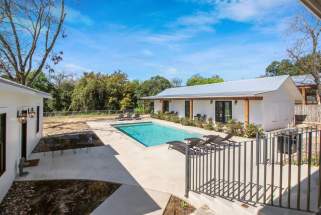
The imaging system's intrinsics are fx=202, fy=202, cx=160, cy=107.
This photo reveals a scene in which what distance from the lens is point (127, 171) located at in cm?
690

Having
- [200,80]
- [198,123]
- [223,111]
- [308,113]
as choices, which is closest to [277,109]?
[223,111]

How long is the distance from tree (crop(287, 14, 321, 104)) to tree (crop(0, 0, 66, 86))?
2102cm

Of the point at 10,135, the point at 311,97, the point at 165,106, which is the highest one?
the point at 311,97

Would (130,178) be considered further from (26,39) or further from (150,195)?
(26,39)

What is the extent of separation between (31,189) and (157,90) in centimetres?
3822

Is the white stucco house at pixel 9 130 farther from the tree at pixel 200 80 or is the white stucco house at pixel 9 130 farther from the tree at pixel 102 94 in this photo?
the tree at pixel 200 80

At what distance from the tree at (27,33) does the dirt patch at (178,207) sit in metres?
14.8

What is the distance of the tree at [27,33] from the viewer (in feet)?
46.0

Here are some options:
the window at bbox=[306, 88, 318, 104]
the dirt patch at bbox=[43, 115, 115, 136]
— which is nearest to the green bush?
the dirt patch at bbox=[43, 115, 115, 136]

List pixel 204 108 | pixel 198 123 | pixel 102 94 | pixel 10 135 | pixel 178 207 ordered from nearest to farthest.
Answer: pixel 178 207
pixel 10 135
pixel 198 123
pixel 204 108
pixel 102 94

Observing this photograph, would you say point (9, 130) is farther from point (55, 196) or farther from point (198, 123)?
point (198, 123)

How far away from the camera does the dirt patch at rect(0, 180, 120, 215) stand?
4.46 metres

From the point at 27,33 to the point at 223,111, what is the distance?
55.1 ft

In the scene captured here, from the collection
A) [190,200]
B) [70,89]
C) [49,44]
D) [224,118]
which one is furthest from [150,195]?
[70,89]
